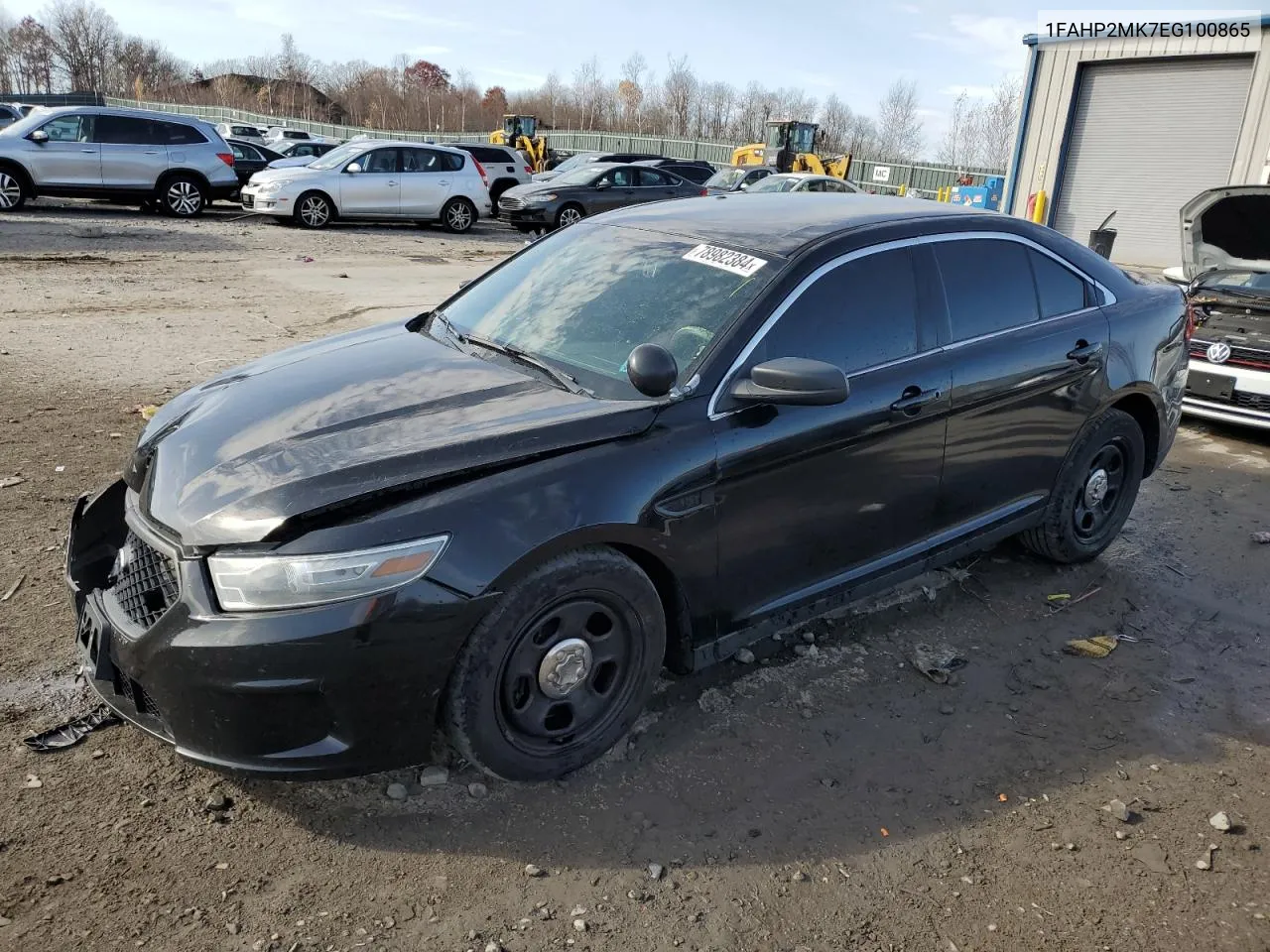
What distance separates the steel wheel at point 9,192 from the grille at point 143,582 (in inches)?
642

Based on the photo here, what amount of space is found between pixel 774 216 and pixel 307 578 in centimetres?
240

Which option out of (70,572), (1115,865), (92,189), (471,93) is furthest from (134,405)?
(471,93)

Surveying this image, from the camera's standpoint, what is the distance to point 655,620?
3.09m

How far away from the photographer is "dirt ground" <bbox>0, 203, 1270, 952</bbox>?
250 centimetres

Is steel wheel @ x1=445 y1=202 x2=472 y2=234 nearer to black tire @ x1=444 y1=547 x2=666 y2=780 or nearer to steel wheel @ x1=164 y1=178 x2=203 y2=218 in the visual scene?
steel wheel @ x1=164 y1=178 x2=203 y2=218

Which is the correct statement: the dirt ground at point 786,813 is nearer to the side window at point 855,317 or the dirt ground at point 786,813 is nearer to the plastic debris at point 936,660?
the plastic debris at point 936,660

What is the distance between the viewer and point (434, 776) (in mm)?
3002

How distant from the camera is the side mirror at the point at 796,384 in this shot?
9.91ft

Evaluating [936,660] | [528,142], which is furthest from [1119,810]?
[528,142]

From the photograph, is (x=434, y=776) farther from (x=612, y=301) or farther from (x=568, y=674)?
(x=612, y=301)

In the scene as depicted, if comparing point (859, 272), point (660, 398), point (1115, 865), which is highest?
point (859, 272)

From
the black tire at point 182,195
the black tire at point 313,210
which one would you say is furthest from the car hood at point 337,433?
the black tire at point 182,195

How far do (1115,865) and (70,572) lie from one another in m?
3.38

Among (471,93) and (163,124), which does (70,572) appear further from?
(471,93)
